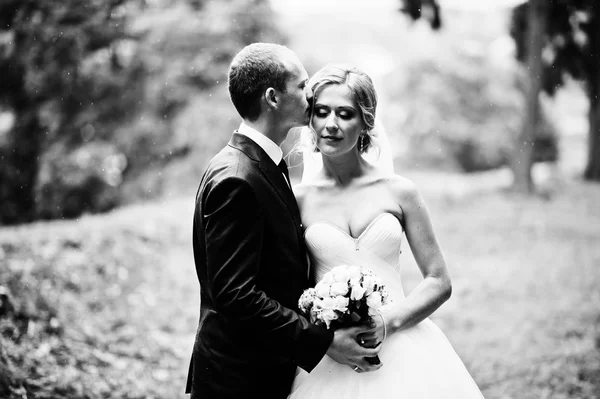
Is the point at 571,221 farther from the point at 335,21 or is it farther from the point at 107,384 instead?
the point at 335,21

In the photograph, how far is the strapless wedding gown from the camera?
2682mm

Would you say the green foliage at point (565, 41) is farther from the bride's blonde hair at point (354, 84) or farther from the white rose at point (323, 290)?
the white rose at point (323, 290)

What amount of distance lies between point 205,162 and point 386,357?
10.7m

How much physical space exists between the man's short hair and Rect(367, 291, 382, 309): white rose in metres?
0.99

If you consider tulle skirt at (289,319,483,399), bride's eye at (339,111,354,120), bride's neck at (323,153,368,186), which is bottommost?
tulle skirt at (289,319,483,399)

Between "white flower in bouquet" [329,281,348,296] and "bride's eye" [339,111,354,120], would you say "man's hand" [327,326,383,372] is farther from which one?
"bride's eye" [339,111,354,120]

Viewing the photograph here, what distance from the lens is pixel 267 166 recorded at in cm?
254

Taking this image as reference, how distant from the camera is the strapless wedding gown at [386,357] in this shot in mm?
2682

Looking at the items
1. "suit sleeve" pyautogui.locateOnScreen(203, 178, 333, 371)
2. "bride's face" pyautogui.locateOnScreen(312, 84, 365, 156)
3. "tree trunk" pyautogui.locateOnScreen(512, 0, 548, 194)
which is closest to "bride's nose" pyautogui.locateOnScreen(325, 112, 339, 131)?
"bride's face" pyautogui.locateOnScreen(312, 84, 365, 156)

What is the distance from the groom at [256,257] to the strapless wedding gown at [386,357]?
0.41ft

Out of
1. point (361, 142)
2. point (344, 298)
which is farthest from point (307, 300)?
point (361, 142)

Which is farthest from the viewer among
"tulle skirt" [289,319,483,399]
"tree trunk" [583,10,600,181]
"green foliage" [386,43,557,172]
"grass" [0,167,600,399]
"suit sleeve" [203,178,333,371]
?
"green foliage" [386,43,557,172]

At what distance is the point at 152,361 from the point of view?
229 inches

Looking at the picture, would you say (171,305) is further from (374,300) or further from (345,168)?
(374,300)
